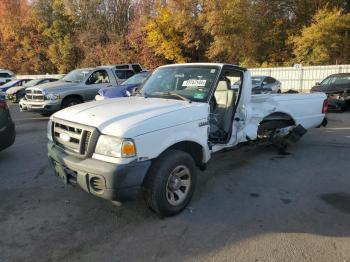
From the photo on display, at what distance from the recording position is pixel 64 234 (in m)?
3.80

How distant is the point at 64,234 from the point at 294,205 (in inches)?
111

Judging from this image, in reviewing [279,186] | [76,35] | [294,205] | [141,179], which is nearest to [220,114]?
[279,186]

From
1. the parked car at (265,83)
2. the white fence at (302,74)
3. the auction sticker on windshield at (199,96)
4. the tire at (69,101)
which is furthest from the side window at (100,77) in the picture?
the white fence at (302,74)

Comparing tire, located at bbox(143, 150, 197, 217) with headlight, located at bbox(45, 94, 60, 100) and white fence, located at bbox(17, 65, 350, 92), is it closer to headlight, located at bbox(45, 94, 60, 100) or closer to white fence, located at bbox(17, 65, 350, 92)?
headlight, located at bbox(45, 94, 60, 100)

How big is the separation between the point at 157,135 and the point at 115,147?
1.61 ft

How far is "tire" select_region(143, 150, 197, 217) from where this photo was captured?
387 centimetres

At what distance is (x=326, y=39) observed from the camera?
24797mm

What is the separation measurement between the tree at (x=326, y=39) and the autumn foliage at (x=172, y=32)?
2.6 inches

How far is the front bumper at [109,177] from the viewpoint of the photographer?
3.57 metres

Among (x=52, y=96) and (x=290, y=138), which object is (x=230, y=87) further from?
(x=52, y=96)

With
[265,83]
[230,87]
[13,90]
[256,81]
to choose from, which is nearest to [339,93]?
[265,83]

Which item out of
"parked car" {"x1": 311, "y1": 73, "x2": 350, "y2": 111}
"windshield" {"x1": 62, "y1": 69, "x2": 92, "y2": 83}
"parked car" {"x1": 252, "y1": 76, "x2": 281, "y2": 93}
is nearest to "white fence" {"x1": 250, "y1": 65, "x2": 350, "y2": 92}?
"parked car" {"x1": 252, "y1": 76, "x2": 281, "y2": 93}

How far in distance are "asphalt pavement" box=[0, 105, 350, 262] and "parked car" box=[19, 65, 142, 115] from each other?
5.94 m

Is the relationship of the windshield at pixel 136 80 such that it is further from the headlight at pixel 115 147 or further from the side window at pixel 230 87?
the headlight at pixel 115 147
